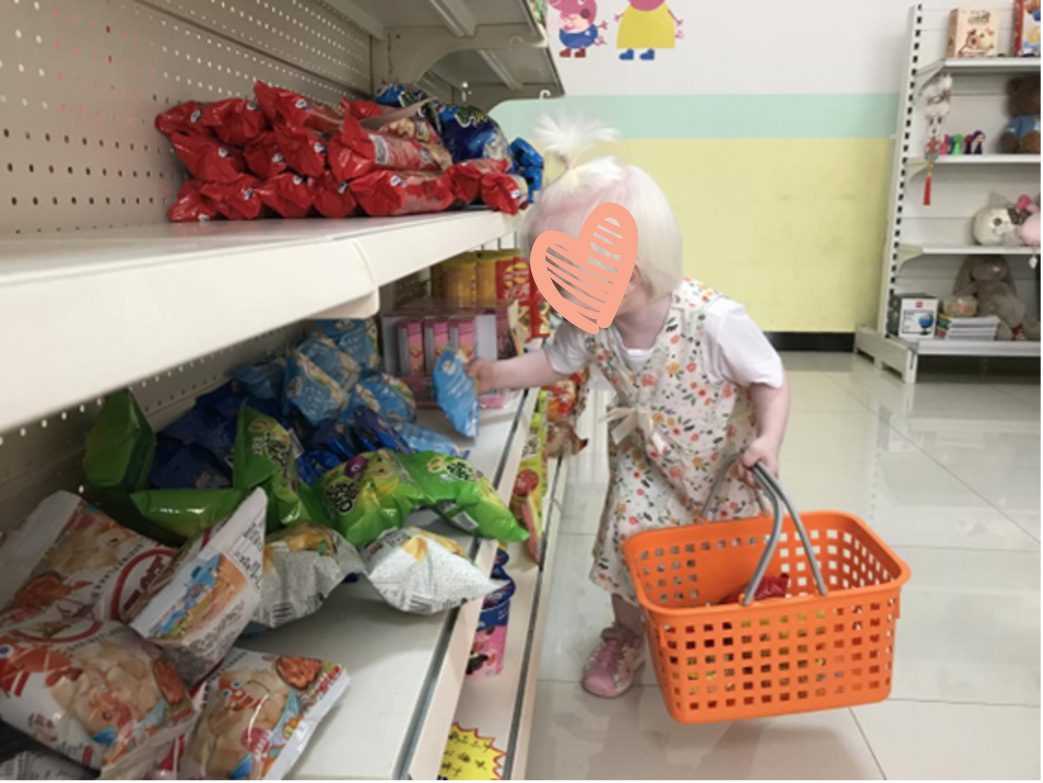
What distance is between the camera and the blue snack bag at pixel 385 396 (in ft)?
4.14

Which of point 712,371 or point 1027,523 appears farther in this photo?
point 1027,523

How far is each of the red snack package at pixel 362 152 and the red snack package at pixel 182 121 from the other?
0.59 ft

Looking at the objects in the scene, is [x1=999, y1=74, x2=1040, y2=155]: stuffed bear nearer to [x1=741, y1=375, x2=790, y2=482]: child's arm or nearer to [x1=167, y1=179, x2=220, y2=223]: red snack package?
[x1=741, y1=375, x2=790, y2=482]: child's arm

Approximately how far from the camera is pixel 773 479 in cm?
125

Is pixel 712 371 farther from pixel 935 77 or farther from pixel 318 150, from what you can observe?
pixel 935 77

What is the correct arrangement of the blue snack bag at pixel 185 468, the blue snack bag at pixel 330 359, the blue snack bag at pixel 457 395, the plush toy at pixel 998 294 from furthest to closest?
the plush toy at pixel 998 294 < the blue snack bag at pixel 457 395 < the blue snack bag at pixel 330 359 < the blue snack bag at pixel 185 468

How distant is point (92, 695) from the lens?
1.71ft

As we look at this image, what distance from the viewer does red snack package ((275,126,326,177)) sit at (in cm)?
106

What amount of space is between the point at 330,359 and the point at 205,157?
0.33 metres

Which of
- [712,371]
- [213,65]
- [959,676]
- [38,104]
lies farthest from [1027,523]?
[38,104]

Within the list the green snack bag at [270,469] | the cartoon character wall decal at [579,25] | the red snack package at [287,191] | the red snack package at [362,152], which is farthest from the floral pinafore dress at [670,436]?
the cartoon character wall decal at [579,25]

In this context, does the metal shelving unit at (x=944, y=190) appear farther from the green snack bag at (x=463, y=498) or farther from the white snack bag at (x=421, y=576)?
the white snack bag at (x=421, y=576)

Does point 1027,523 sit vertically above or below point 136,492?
below

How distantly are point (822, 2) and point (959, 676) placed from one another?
3826 millimetres
